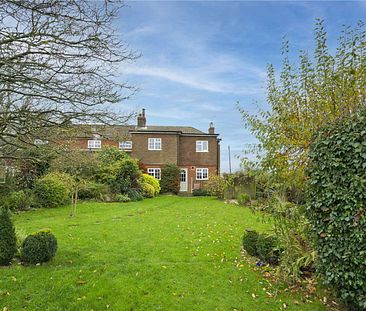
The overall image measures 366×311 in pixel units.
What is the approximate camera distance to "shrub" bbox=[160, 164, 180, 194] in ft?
95.6

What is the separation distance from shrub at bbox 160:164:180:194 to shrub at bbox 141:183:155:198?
4661 millimetres

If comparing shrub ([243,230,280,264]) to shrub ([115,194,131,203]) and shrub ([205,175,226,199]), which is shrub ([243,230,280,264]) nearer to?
shrub ([115,194,131,203])

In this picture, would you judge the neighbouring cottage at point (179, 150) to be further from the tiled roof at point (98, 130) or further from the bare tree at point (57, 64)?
the bare tree at point (57, 64)

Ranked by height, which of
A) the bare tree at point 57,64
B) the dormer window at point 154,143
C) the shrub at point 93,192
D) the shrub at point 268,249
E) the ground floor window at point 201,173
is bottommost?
the shrub at point 268,249

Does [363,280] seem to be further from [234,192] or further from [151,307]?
[234,192]

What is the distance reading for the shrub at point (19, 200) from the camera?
15139 mm

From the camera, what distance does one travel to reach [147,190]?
2388 centimetres

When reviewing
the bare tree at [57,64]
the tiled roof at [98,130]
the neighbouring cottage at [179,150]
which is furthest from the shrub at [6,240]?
the neighbouring cottage at [179,150]

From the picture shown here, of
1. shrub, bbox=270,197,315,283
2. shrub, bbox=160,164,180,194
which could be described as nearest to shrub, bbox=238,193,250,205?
shrub, bbox=160,164,180,194

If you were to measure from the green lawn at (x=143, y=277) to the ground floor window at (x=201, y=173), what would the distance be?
21285mm

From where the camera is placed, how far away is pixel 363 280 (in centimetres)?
408

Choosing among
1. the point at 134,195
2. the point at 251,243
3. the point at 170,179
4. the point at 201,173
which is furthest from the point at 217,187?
the point at 251,243

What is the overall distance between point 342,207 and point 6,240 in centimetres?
642

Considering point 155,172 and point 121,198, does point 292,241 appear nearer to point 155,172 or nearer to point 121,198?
point 121,198
